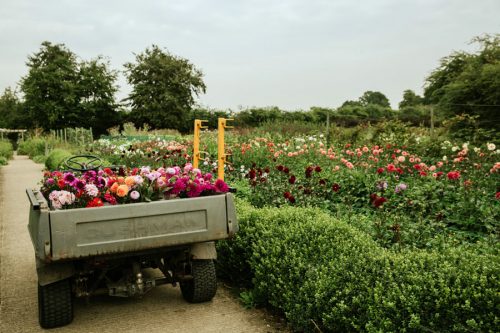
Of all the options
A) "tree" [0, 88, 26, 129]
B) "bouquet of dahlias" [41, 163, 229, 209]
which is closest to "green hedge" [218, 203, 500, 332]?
"bouquet of dahlias" [41, 163, 229, 209]

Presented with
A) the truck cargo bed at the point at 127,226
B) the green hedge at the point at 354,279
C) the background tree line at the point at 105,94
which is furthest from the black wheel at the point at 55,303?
the background tree line at the point at 105,94

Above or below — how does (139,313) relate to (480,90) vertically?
below

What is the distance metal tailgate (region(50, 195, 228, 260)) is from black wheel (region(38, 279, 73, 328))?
1.93ft

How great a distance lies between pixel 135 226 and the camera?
10.8 ft

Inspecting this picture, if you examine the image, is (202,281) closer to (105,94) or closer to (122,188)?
(122,188)

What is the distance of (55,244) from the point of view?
9.91 feet

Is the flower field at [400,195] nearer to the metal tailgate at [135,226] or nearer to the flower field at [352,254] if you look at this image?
the flower field at [352,254]

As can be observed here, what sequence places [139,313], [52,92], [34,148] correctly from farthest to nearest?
1. [52,92]
2. [34,148]
3. [139,313]

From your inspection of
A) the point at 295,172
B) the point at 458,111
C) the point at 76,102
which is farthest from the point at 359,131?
the point at 76,102

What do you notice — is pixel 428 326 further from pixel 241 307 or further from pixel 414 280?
pixel 241 307

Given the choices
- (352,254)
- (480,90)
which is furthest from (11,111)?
(352,254)

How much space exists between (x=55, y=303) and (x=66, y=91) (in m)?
41.2

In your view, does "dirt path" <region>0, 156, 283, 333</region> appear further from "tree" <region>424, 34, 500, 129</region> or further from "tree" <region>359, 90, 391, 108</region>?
"tree" <region>359, 90, 391, 108</region>

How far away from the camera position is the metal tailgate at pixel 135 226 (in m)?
3.06
